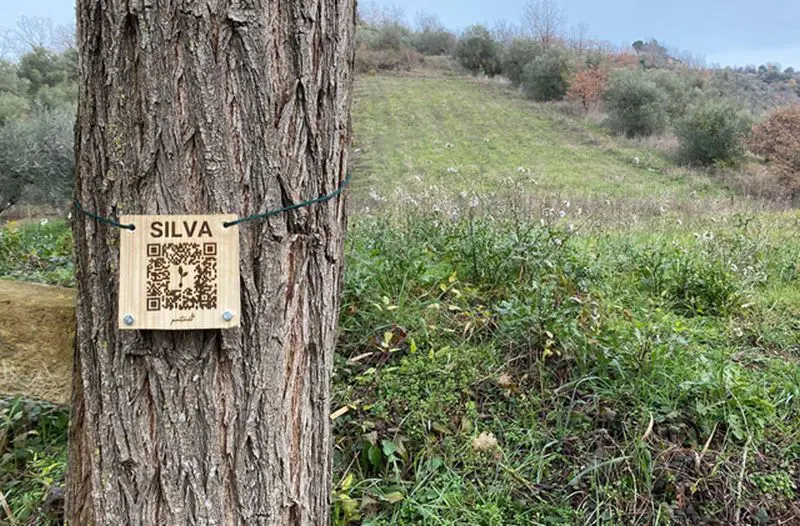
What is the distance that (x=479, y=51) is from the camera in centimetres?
3112

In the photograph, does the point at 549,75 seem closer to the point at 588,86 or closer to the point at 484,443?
the point at 588,86

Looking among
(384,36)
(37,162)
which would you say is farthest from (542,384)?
(384,36)

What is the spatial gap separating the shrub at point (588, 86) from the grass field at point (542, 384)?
2212 cm

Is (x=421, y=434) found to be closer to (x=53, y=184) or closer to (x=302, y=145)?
(x=302, y=145)

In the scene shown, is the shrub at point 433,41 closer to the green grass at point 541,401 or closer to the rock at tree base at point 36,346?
the green grass at point 541,401

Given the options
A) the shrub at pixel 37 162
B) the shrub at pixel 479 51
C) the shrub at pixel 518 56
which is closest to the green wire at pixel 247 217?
the shrub at pixel 37 162

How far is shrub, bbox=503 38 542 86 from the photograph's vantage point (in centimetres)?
2866

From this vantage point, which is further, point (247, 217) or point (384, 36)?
point (384, 36)

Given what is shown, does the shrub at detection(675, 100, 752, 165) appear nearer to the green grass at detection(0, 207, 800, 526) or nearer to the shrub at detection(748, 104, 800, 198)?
the shrub at detection(748, 104, 800, 198)

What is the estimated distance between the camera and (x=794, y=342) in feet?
8.41

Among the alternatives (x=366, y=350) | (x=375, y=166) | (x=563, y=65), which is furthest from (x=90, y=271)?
(x=563, y=65)

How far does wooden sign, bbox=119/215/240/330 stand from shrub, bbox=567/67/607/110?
24.7m

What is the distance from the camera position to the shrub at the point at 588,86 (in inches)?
923

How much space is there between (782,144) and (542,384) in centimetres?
1583
